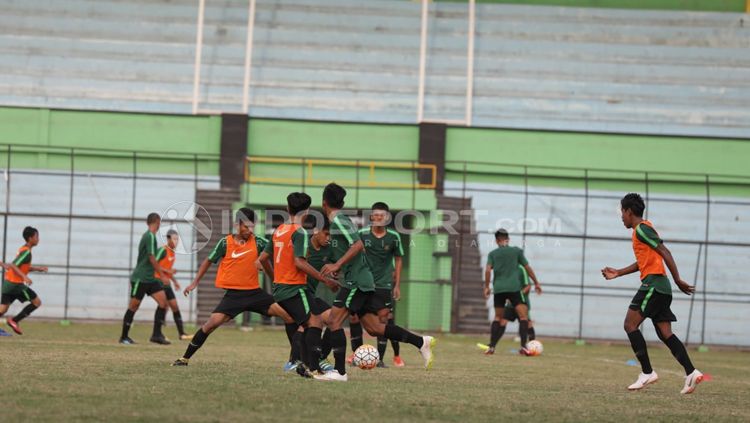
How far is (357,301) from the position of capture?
37.7 ft

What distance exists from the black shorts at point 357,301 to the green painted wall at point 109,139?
61.0 feet

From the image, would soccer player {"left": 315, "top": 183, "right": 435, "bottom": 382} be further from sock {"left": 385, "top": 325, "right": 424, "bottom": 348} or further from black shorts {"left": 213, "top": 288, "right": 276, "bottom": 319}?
black shorts {"left": 213, "top": 288, "right": 276, "bottom": 319}

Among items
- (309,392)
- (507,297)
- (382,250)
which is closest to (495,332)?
(507,297)

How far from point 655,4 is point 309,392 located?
27.1 meters

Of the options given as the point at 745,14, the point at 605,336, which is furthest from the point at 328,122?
the point at 745,14

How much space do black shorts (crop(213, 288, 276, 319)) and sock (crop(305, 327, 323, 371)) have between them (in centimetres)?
104

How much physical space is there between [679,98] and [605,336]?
763cm

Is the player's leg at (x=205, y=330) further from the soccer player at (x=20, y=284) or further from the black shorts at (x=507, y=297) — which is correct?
the black shorts at (x=507, y=297)

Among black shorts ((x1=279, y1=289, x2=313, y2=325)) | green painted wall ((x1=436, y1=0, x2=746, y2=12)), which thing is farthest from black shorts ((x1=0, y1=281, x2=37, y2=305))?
green painted wall ((x1=436, y1=0, x2=746, y2=12))

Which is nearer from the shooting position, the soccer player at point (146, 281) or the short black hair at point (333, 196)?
the short black hair at point (333, 196)

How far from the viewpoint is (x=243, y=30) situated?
106ft

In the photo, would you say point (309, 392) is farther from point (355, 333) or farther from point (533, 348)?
point (533, 348)

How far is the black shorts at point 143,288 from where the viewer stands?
58.7ft

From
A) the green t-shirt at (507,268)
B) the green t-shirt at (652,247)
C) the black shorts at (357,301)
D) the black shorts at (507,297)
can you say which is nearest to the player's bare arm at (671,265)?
the green t-shirt at (652,247)
